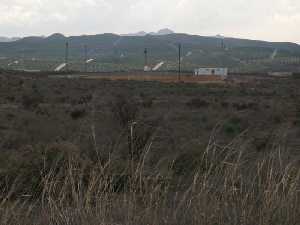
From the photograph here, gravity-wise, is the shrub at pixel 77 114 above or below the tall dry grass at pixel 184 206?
below

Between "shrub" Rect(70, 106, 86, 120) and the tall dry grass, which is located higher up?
the tall dry grass

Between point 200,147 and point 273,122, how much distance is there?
57.9ft

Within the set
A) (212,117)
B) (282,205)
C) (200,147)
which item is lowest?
(212,117)

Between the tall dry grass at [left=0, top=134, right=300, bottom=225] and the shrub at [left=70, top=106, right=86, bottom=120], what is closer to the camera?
the tall dry grass at [left=0, top=134, right=300, bottom=225]

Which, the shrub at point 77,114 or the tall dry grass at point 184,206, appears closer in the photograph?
the tall dry grass at point 184,206

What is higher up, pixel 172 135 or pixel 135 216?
pixel 135 216

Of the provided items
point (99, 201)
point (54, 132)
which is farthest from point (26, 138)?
point (99, 201)

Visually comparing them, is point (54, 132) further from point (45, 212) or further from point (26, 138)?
point (45, 212)

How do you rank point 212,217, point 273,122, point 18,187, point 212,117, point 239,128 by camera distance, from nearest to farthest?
1. point 212,217
2. point 18,187
3. point 239,128
4. point 273,122
5. point 212,117

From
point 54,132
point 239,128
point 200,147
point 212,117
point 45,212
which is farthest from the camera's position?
point 212,117

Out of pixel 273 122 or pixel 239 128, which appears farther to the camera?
pixel 273 122

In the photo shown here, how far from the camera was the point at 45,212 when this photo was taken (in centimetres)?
593

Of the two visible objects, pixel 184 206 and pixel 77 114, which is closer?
pixel 184 206

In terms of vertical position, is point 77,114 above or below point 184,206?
below
